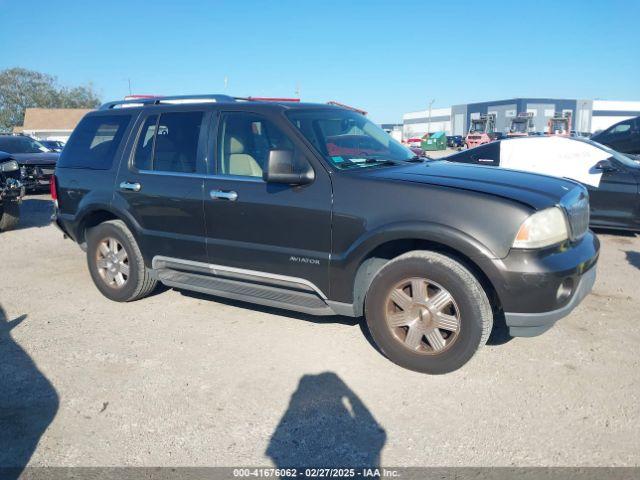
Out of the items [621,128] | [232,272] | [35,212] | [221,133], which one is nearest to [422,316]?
[232,272]

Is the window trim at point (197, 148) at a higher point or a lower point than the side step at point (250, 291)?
higher

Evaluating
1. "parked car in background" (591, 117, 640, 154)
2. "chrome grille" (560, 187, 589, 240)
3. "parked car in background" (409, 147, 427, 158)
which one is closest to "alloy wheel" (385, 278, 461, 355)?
"chrome grille" (560, 187, 589, 240)

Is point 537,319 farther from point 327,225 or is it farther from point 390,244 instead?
point 327,225

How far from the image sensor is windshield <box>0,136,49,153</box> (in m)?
13.8

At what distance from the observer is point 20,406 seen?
10.9 ft

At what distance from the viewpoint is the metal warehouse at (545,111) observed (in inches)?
2936

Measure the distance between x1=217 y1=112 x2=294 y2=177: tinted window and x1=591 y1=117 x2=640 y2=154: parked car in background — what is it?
11.7m

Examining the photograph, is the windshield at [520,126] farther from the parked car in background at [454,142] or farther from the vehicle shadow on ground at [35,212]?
the vehicle shadow on ground at [35,212]

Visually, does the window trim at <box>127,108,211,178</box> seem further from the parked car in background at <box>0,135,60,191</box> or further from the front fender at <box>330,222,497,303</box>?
the parked car in background at <box>0,135,60,191</box>

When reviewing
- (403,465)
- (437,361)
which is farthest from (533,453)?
(437,361)

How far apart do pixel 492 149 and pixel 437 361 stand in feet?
17.8

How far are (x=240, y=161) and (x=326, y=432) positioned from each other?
2.34 metres

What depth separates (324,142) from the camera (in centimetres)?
418

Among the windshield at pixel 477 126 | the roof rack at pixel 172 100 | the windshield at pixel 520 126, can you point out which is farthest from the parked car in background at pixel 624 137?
the windshield at pixel 477 126
